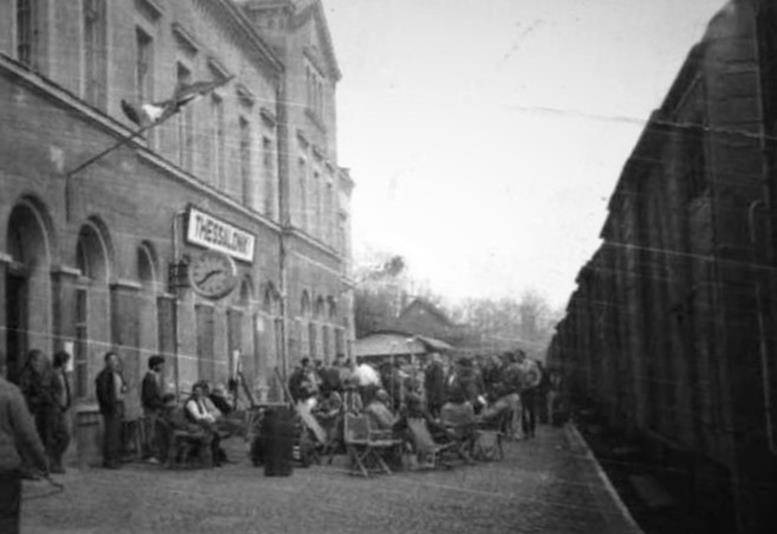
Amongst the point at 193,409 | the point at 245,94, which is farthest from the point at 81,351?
the point at 245,94

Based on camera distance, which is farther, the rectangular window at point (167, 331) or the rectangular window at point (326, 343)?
the rectangular window at point (326, 343)

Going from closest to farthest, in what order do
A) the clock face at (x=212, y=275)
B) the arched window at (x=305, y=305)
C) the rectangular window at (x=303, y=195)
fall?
1. the clock face at (x=212, y=275)
2. the rectangular window at (x=303, y=195)
3. the arched window at (x=305, y=305)

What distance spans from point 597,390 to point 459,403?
805 cm

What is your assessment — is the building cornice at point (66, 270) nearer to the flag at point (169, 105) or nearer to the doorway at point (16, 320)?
the doorway at point (16, 320)

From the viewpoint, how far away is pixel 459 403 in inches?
646

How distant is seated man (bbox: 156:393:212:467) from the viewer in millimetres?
14492

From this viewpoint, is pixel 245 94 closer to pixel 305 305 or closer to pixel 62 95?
pixel 305 305

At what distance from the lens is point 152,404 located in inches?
595

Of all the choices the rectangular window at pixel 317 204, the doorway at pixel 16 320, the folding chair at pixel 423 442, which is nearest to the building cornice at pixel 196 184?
the rectangular window at pixel 317 204

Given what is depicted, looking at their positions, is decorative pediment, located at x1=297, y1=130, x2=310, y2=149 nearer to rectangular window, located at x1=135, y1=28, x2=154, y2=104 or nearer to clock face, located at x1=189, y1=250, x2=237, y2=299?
rectangular window, located at x1=135, y1=28, x2=154, y2=104

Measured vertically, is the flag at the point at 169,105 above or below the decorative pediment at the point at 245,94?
below

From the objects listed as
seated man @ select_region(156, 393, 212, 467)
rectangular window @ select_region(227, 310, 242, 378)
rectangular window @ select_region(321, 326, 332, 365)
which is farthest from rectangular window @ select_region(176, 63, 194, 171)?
rectangular window @ select_region(321, 326, 332, 365)

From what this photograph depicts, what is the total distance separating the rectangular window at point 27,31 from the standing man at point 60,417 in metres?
4.15

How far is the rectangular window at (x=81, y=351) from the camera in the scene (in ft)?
50.3
